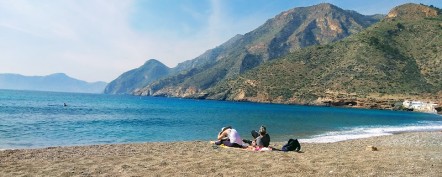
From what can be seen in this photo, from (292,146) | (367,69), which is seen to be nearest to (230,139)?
(292,146)

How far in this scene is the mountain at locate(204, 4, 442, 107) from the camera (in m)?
122

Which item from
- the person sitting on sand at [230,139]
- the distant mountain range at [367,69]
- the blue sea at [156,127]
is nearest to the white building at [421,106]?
the distant mountain range at [367,69]

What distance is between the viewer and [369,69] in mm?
128625

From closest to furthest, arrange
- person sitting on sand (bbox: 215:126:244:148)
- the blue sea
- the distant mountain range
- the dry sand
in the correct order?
the dry sand < person sitting on sand (bbox: 215:126:244:148) < the blue sea < the distant mountain range

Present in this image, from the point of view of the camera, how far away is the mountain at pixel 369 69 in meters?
122

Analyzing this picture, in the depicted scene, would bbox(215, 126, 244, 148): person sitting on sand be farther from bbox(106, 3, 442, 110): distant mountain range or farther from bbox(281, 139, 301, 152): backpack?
bbox(106, 3, 442, 110): distant mountain range

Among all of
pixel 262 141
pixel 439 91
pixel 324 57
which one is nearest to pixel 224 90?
pixel 324 57

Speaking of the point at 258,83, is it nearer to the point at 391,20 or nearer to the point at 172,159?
the point at 391,20

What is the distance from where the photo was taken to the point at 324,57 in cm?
14912

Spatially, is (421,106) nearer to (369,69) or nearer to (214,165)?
(369,69)

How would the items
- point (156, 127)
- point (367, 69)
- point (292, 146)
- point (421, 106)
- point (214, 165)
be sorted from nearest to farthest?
point (214, 165), point (292, 146), point (156, 127), point (421, 106), point (367, 69)

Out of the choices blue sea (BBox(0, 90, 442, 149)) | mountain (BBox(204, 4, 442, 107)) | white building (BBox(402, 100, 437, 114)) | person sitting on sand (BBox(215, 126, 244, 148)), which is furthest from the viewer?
mountain (BBox(204, 4, 442, 107))

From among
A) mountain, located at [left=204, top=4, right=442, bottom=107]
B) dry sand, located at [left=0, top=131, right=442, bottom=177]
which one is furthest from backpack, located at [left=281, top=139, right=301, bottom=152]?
mountain, located at [left=204, top=4, right=442, bottom=107]

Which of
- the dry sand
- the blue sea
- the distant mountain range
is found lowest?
the blue sea
